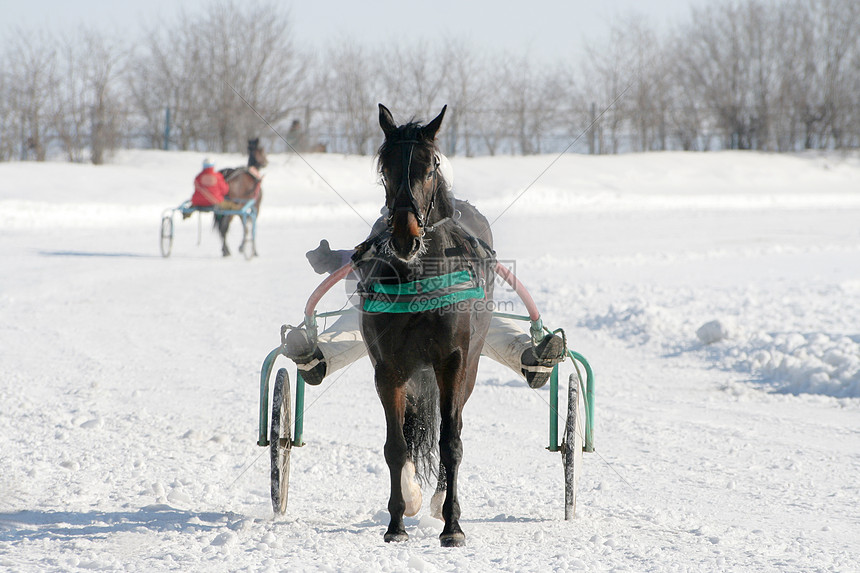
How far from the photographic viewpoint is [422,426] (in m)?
4.22

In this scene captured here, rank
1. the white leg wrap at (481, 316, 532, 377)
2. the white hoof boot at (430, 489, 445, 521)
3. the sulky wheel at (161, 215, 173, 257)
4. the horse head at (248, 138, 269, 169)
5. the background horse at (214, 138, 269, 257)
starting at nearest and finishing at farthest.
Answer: the white hoof boot at (430, 489, 445, 521)
the white leg wrap at (481, 316, 532, 377)
the sulky wheel at (161, 215, 173, 257)
the background horse at (214, 138, 269, 257)
the horse head at (248, 138, 269, 169)

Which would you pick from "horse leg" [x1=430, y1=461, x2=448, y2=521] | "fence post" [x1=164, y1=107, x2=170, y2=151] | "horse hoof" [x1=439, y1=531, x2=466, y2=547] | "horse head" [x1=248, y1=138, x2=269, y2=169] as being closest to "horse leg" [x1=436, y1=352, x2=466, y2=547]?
"horse hoof" [x1=439, y1=531, x2=466, y2=547]

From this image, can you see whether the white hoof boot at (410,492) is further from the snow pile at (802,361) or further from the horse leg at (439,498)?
the snow pile at (802,361)

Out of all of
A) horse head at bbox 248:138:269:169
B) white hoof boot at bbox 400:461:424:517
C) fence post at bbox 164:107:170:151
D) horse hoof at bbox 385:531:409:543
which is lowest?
horse hoof at bbox 385:531:409:543

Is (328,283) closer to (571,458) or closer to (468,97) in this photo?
(571,458)

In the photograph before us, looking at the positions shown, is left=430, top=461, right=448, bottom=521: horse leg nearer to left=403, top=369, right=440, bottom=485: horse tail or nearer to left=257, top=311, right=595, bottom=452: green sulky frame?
left=403, top=369, right=440, bottom=485: horse tail

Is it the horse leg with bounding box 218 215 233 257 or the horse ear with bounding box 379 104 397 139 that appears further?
the horse leg with bounding box 218 215 233 257

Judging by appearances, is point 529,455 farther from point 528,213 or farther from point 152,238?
point 528,213

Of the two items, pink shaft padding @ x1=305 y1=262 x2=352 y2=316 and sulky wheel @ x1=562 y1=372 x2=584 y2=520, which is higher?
pink shaft padding @ x1=305 y1=262 x2=352 y2=316

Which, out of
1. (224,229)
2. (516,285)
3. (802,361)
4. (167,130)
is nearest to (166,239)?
(224,229)

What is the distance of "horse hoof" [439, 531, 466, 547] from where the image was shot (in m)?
3.58

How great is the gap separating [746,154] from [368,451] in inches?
1332

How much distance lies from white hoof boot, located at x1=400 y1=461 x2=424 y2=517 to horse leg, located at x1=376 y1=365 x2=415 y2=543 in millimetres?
52

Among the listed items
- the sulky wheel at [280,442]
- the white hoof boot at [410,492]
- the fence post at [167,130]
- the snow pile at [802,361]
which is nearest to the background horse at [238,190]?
the snow pile at [802,361]
